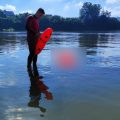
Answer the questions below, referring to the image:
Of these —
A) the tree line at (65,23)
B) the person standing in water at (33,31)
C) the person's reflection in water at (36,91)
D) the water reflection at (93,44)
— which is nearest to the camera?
the person's reflection in water at (36,91)

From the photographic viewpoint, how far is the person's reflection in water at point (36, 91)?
6.39m

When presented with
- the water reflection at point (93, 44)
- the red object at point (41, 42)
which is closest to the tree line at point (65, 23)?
the water reflection at point (93, 44)

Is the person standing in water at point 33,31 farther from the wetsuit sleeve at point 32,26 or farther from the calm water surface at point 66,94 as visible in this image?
the calm water surface at point 66,94

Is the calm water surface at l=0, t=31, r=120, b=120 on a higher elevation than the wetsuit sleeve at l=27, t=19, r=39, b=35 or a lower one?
lower

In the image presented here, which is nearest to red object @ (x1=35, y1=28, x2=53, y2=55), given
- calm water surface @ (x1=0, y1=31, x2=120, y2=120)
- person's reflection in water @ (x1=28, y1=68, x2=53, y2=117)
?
calm water surface @ (x1=0, y1=31, x2=120, y2=120)

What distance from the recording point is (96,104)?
6.38 metres

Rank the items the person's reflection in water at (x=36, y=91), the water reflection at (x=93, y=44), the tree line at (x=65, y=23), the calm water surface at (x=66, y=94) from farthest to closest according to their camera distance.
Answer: the tree line at (x=65, y=23) → the water reflection at (x=93, y=44) → the person's reflection in water at (x=36, y=91) → the calm water surface at (x=66, y=94)

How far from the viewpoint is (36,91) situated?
298 inches

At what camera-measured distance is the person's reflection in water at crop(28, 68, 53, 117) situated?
6.39 m

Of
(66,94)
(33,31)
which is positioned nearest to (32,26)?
(33,31)

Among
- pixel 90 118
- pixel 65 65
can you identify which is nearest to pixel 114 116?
pixel 90 118

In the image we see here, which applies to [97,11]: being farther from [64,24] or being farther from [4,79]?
[4,79]

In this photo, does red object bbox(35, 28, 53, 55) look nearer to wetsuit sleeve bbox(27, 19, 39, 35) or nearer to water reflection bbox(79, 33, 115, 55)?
wetsuit sleeve bbox(27, 19, 39, 35)

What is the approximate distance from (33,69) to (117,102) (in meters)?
4.35
